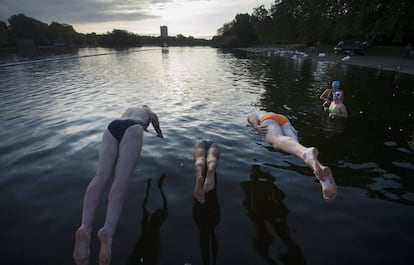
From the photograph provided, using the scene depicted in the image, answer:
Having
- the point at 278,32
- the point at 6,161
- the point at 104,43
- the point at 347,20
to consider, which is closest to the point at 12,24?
the point at 104,43

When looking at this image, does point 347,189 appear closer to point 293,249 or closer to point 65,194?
point 293,249

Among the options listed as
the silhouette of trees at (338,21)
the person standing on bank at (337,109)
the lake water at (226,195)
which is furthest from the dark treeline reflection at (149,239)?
the silhouette of trees at (338,21)

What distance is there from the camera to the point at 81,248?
3.50 m

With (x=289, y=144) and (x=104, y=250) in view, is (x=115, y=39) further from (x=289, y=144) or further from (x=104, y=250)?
(x=104, y=250)

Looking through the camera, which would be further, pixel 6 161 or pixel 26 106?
pixel 26 106

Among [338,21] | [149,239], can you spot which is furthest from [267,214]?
[338,21]

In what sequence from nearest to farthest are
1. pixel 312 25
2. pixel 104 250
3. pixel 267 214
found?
pixel 104 250 → pixel 267 214 → pixel 312 25

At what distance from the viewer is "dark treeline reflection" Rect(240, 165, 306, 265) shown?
4.07 m

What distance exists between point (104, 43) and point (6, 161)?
212075 millimetres

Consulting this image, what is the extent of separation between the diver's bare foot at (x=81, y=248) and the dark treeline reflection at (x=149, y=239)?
26.8 inches

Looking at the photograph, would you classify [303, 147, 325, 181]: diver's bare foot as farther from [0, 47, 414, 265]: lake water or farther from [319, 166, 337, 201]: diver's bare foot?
[0, 47, 414, 265]: lake water

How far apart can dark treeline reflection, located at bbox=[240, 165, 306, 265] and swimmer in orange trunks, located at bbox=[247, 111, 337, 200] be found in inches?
37.8

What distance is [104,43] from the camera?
643ft

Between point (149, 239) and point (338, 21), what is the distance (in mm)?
65191
